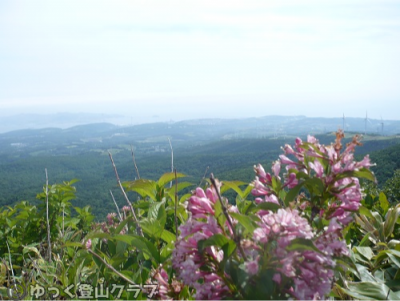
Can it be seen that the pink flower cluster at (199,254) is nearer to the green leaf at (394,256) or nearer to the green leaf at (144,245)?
the green leaf at (144,245)

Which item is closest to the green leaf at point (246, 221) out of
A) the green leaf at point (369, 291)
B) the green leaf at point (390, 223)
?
the green leaf at point (369, 291)

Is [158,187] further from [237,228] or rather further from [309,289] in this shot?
[309,289]

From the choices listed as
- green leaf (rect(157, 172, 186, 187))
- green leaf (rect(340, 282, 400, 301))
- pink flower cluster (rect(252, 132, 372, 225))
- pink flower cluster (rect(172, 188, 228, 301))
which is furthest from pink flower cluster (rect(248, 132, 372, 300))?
green leaf (rect(157, 172, 186, 187))

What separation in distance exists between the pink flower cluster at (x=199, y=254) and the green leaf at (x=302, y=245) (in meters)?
0.20

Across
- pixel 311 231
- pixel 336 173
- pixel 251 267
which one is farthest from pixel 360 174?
pixel 251 267

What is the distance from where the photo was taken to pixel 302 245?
821mm

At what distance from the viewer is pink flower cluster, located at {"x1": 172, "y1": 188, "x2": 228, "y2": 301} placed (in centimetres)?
93

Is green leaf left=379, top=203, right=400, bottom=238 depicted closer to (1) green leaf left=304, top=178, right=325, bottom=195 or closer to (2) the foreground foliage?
(2) the foreground foliage

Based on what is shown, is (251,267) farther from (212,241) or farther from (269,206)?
(269,206)

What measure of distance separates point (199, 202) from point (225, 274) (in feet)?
0.69

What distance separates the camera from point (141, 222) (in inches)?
49.0

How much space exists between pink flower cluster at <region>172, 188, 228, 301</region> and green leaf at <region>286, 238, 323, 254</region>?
0.20m

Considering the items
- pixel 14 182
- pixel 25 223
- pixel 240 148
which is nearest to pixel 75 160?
pixel 14 182

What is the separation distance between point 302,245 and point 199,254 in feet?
0.93
